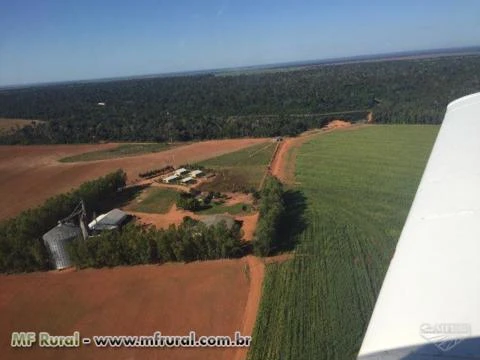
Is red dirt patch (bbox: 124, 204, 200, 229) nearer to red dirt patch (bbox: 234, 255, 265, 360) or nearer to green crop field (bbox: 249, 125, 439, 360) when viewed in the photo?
red dirt patch (bbox: 234, 255, 265, 360)

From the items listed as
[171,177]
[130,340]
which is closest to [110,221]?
[171,177]

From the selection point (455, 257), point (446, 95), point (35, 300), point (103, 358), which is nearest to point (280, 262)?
point (103, 358)

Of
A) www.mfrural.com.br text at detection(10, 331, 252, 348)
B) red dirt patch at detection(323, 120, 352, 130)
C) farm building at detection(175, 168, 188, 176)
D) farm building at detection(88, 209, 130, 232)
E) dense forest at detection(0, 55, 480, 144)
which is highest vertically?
dense forest at detection(0, 55, 480, 144)

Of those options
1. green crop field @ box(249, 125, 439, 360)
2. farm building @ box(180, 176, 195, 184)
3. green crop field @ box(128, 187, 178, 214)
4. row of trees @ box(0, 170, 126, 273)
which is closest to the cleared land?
farm building @ box(180, 176, 195, 184)

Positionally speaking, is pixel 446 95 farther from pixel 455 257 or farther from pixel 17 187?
pixel 455 257

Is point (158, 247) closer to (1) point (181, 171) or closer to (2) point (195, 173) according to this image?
(2) point (195, 173)

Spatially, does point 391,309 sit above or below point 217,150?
above
